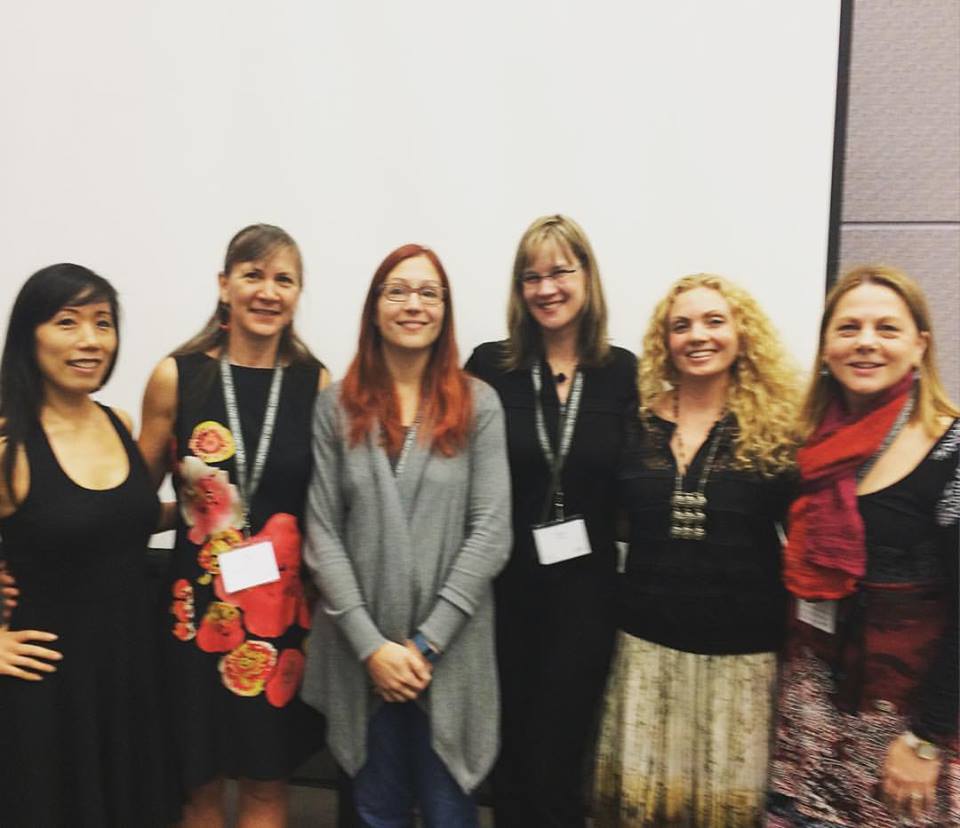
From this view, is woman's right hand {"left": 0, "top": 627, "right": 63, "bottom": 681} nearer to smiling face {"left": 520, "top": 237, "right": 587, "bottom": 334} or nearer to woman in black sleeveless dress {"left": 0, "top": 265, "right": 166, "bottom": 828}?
woman in black sleeveless dress {"left": 0, "top": 265, "right": 166, "bottom": 828}

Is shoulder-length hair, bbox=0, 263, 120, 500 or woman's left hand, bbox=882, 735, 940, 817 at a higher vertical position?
shoulder-length hair, bbox=0, 263, 120, 500

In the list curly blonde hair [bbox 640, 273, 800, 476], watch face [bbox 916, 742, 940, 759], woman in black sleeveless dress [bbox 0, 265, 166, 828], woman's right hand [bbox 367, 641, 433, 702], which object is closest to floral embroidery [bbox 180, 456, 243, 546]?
woman in black sleeveless dress [bbox 0, 265, 166, 828]

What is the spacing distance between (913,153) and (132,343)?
2.42 meters

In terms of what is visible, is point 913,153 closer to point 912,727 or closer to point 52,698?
point 912,727

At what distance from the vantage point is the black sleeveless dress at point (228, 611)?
167 centimetres

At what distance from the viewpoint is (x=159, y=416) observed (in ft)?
5.75

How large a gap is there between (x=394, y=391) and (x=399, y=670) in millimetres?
574

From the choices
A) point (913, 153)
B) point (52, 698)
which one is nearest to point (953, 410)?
point (913, 153)

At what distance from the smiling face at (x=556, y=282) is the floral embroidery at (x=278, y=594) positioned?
2.48 ft

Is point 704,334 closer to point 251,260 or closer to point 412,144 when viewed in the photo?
point 251,260

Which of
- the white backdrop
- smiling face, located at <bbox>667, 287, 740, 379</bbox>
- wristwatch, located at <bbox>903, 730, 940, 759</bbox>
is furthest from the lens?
the white backdrop

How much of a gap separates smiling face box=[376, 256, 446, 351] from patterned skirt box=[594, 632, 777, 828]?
821mm

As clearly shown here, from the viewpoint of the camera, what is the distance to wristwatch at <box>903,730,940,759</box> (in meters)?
1.40

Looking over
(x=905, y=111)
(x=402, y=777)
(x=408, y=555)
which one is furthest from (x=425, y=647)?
(x=905, y=111)
